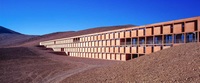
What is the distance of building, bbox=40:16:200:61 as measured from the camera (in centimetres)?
2008

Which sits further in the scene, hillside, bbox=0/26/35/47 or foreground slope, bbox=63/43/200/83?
hillside, bbox=0/26/35/47

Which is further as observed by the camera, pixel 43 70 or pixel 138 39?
pixel 138 39

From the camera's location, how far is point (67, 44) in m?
52.6

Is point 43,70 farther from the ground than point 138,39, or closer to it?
closer to it

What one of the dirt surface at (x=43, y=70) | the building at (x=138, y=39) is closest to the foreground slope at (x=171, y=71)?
the dirt surface at (x=43, y=70)

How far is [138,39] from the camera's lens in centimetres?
2611

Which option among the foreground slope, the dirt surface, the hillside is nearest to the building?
the dirt surface

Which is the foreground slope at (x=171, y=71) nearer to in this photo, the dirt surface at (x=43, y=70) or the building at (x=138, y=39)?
the dirt surface at (x=43, y=70)

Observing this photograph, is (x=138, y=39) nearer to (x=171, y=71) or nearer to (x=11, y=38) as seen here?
(x=171, y=71)

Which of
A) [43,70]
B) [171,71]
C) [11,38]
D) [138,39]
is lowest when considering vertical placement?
[43,70]

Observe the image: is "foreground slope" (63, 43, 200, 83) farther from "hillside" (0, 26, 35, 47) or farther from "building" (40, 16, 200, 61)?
"hillside" (0, 26, 35, 47)

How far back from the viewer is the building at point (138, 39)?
20.1m

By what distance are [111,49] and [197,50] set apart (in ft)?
68.1

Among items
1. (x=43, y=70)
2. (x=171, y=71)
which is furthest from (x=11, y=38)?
(x=171, y=71)
